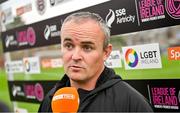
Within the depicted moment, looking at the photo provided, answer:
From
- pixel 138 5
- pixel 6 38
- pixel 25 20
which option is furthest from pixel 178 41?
pixel 6 38

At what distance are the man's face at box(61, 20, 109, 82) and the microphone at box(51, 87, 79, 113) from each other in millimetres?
122

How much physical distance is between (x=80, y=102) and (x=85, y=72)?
139 mm

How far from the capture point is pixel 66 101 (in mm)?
1587

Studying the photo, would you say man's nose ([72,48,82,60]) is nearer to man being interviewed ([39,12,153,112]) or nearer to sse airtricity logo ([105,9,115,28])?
man being interviewed ([39,12,153,112])

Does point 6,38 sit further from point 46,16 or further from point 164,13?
point 164,13

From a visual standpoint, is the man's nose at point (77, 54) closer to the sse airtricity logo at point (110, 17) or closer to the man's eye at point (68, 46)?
the man's eye at point (68, 46)

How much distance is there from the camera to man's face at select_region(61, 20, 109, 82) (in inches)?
68.2

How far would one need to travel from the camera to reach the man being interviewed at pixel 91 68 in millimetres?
1711

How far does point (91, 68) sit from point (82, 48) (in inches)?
4.0

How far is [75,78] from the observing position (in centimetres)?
174

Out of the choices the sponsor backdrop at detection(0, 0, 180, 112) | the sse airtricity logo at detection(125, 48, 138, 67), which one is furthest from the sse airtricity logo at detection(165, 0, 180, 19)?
the sse airtricity logo at detection(125, 48, 138, 67)

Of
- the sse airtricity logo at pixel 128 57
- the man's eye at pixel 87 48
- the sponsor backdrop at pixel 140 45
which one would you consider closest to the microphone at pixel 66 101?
the man's eye at pixel 87 48

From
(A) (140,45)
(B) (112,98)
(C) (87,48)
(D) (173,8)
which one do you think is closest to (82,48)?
(C) (87,48)

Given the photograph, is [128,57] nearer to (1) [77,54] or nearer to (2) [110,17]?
(2) [110,17]
